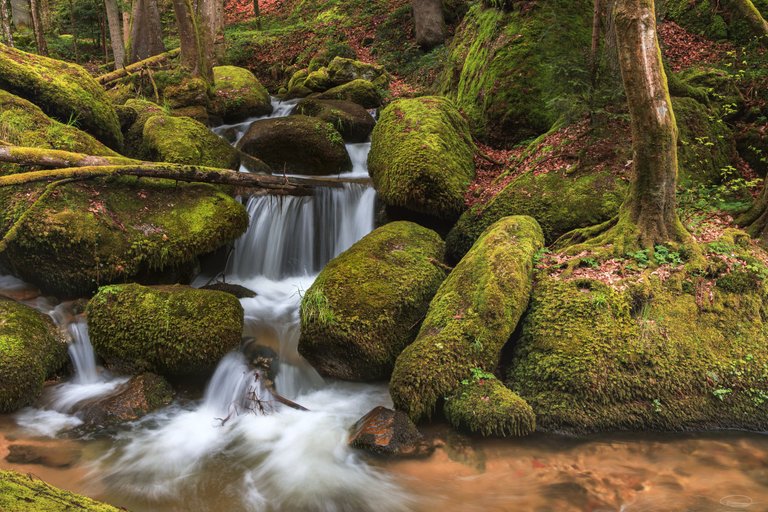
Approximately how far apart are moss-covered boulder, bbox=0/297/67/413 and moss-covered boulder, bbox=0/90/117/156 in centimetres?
261

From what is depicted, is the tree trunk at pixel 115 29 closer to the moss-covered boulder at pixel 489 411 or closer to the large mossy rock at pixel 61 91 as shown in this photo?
the large mossy rock at pixel 61 91

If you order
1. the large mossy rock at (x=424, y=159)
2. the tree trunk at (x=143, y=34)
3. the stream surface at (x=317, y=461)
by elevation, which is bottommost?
the stream surface at (x=317, y=461)

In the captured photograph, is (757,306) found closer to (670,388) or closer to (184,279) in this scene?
(670,388)

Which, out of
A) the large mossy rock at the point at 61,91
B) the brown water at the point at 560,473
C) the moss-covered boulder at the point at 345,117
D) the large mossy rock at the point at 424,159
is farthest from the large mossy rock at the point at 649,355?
the large mossy rock at the point at 61,91

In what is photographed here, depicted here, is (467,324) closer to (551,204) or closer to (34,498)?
(551,204)

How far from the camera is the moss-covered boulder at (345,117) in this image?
36.3 feet

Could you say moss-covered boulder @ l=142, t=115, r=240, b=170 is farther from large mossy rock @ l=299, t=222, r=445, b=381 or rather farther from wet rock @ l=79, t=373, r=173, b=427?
wet rock @ l=79, t=373, r=173, b=427

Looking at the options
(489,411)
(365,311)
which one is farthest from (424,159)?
(489,411)

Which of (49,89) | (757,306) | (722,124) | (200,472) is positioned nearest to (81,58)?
(49,89)

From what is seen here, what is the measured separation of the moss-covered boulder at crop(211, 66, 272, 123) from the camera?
12606 millimetres

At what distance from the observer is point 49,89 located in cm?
789

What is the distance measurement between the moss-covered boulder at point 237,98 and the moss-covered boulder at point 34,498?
→ 1214cm

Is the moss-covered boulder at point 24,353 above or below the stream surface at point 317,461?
above

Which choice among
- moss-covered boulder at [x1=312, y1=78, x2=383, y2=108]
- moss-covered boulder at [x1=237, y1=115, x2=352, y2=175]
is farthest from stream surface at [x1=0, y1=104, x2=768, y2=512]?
→ moss-covered boulder at [x1=312, y1=78, x2=383, y2=108]
